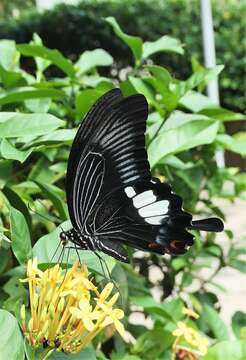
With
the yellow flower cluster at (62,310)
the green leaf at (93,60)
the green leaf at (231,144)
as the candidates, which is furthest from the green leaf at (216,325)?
the yellow flower cluster at (62,310)

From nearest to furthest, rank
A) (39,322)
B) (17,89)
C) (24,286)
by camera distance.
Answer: (39,322)
(24,286)
(17,89)

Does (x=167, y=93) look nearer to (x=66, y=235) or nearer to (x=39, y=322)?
(x=66, y=235)

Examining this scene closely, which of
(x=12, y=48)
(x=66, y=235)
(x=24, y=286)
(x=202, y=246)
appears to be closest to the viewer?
(x=66, y=235)

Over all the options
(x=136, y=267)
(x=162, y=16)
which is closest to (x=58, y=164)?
(x=136, y=267)

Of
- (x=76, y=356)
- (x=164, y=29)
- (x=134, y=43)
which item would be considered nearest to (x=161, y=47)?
(x=134, y=43)

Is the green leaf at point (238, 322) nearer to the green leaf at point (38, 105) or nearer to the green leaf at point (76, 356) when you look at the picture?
the green leaf at point (38, 105)

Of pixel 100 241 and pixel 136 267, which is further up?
pixel 100 241

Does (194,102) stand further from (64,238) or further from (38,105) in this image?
(64,238)

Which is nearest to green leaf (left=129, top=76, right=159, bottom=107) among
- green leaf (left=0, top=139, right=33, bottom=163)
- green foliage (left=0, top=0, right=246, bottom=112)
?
green leaf (left=0, top=139, right=33, bottom=163)
